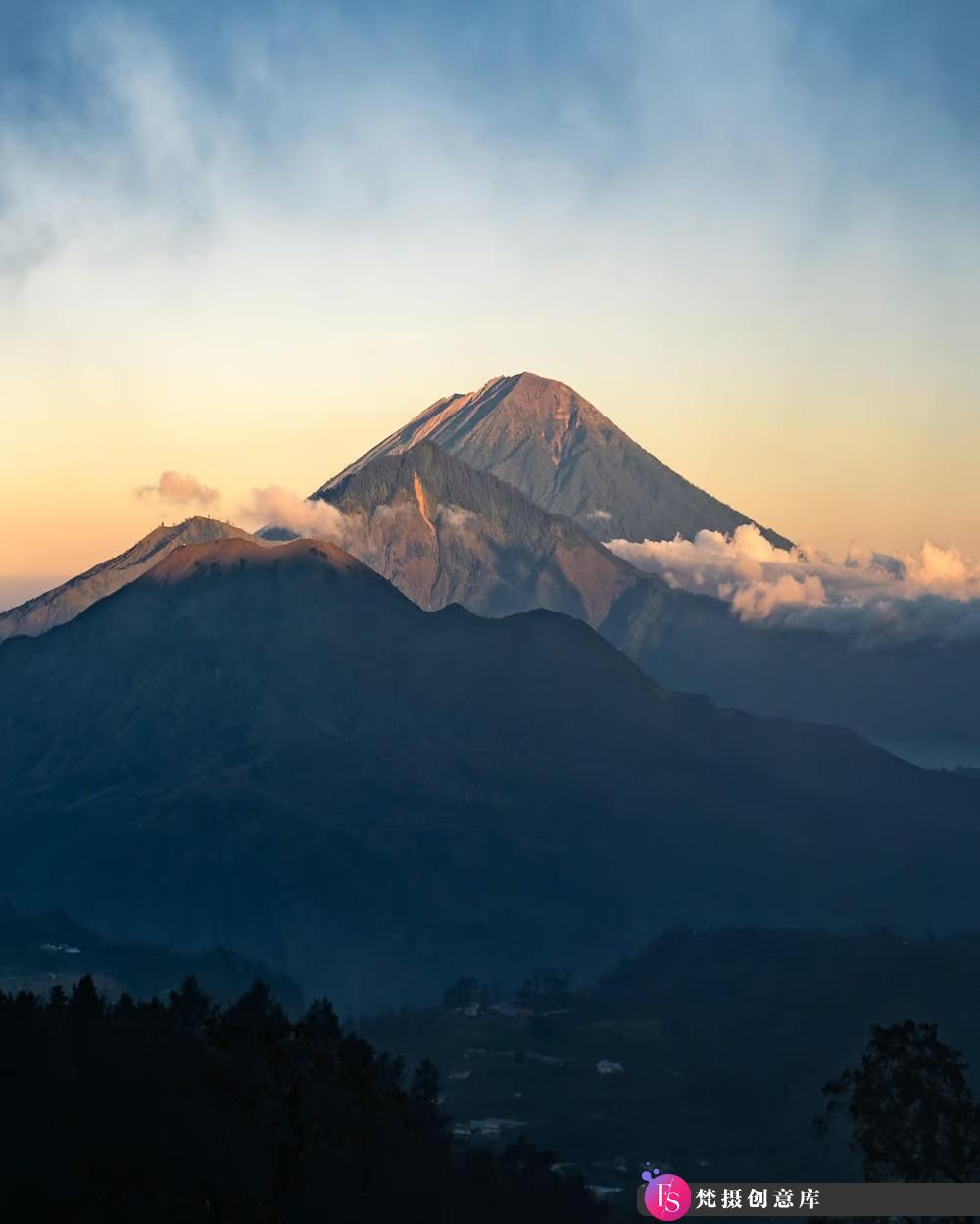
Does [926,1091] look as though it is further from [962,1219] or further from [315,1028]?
[315,1028]

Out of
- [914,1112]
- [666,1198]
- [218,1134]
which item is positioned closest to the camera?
[666,1198]

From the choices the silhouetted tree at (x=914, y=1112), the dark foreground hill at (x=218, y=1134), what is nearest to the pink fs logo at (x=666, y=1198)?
the silhouetted tree at (x=914, y=1112)

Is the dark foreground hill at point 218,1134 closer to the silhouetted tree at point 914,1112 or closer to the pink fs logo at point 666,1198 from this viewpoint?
the pink fs logo at point 666,1198

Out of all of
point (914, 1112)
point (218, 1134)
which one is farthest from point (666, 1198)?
point (218, 1134)

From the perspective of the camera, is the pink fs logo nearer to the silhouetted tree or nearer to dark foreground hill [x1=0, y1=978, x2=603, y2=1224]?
the silhouetted tree

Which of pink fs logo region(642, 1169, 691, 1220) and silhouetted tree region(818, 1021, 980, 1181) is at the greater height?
silhouetted tree region(818, 1021, 980, 1181)

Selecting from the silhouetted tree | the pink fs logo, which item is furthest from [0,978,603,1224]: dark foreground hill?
the silhouetted tree

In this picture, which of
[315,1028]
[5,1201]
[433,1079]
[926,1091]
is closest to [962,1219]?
[926,1091]

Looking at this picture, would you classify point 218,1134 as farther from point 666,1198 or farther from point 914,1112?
point 914,1112
